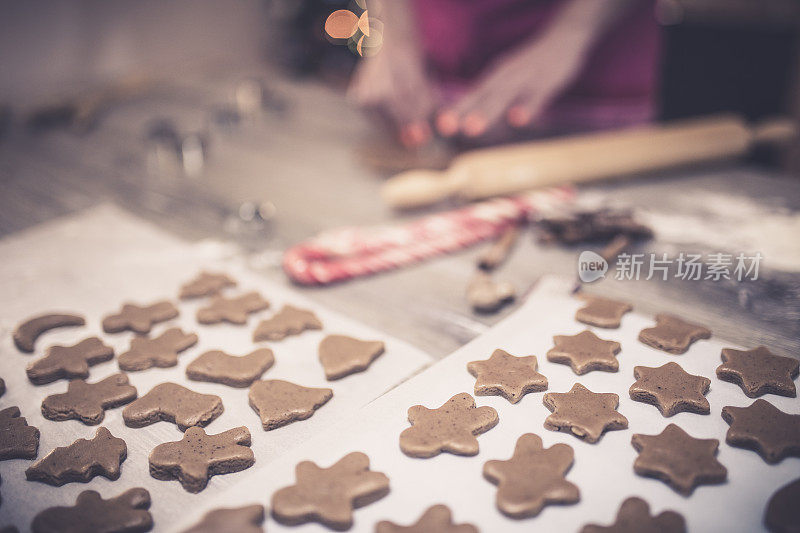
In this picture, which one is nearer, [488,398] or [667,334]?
[488,398]

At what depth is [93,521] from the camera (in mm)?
732

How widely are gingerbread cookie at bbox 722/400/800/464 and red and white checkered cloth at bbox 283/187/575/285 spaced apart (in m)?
0.75

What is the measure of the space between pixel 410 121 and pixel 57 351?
136 centimetres

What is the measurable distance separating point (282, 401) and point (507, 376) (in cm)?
35

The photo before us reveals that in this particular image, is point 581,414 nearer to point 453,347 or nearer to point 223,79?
point 453,347

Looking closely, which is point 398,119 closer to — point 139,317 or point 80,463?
point 139,317

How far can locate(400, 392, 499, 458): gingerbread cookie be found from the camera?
82 centimetres

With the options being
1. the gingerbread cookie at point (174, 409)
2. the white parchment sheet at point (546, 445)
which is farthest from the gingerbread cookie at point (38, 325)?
the white parchment sheet at point (546, 445)

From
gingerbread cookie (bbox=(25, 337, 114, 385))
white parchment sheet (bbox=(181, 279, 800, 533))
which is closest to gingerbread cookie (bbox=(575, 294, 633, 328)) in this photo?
white parchment sheet (bbox=(181, 279, 800, 533))

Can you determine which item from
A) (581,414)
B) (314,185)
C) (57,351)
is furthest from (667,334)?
(314,185)

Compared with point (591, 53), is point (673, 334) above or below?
below

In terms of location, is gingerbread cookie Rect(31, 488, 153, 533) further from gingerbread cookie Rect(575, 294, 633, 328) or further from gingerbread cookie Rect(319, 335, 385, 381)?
gingerbread cookie Rect(575, 294, 633, 328)

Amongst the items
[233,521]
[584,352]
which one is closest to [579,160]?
[584,352]

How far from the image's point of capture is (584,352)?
0.99 m
